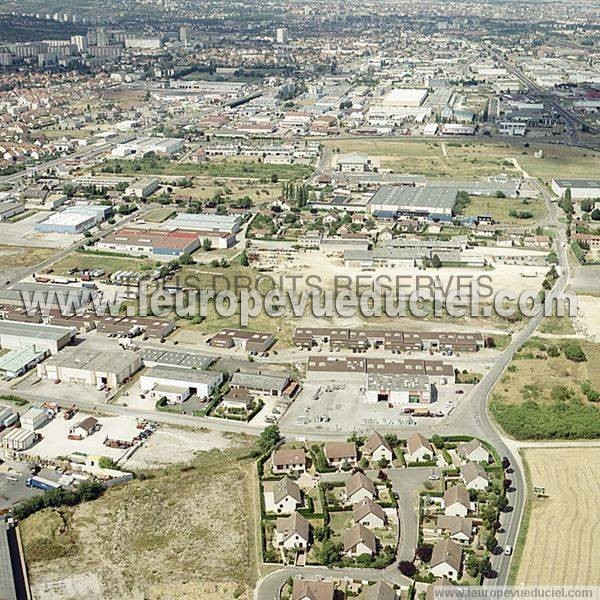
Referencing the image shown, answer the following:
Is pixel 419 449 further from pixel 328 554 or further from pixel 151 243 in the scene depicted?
pixel 151 243

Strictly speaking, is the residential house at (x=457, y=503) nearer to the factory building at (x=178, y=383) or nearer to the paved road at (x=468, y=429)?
the paved road at (x=468, y=429)

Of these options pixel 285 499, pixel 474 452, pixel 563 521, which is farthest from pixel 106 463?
pixel 563 521

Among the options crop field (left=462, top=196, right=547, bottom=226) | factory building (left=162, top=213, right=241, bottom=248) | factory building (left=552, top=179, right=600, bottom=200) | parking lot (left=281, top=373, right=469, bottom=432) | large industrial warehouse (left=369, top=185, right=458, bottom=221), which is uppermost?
parking lot (left=281, top=373, right=469, bottom=432)

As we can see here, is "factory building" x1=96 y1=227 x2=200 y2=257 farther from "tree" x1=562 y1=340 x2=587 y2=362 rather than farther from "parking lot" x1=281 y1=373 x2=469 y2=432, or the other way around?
"tree" x1=562 y1=340 x2=587 y2=362

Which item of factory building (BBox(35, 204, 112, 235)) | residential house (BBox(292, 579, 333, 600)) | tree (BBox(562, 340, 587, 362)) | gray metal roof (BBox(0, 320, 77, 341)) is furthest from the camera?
factory building (BBox(35, 204, 112, 235))

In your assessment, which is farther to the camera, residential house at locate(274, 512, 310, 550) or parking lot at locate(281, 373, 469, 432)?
parking lot at locate(281, 373, 469, 432)

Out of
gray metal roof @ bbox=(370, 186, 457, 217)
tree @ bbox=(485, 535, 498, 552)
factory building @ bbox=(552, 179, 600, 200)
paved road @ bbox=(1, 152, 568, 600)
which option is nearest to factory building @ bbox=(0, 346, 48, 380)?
paved road @ bbox=(1, 152, 568, 600)

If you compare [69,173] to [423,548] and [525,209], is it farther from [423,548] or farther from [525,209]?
[423,548]

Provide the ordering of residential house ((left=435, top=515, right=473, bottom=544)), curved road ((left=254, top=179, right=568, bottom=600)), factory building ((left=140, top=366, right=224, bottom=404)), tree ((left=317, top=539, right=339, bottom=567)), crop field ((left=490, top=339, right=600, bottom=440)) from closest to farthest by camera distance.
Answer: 1. curved road ((left=254, top=179, right=568, bottom=600))
2. tree ((left=317, top=539, right=339, bottom=567))
3. residential house ((left=435, top=515, right=473, bottom=544))
4. crop field ((left=490, top=339, right=600, bottom=440))
5. factory building ((left=140, top=366, right=224, bottom=404))
